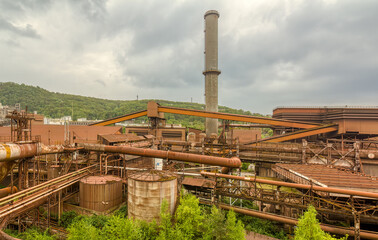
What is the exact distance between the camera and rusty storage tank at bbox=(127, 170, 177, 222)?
11.9 metres

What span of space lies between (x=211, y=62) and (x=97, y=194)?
36.7m

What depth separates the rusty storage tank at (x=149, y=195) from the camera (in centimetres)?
1193

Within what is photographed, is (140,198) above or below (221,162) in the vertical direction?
below

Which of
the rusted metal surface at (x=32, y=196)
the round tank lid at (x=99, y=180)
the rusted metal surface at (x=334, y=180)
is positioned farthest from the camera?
the round tank lid at (x=99, y=180)

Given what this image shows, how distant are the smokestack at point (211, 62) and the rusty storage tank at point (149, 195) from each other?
94.6ft

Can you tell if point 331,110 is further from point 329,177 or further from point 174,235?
point 174,235

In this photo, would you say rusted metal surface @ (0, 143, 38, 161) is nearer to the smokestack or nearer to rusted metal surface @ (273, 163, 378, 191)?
rusted metal surface @ (273, 163, 378, 191)

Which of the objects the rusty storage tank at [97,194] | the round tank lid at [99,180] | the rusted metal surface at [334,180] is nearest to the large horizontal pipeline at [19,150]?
the round tank lid at [99,180]

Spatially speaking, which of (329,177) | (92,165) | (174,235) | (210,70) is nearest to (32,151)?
(92,165)

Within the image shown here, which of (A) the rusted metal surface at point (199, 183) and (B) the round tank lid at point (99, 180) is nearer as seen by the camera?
(B) the round tank lid at point (99, 180)

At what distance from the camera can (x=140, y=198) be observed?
12117 mm

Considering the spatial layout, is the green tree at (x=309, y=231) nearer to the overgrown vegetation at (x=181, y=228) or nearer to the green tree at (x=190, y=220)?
the overgrown vegetation at (x=181, y=228)

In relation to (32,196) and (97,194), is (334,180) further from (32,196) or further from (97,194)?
(32,196)

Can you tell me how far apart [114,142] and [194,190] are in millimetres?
11060
